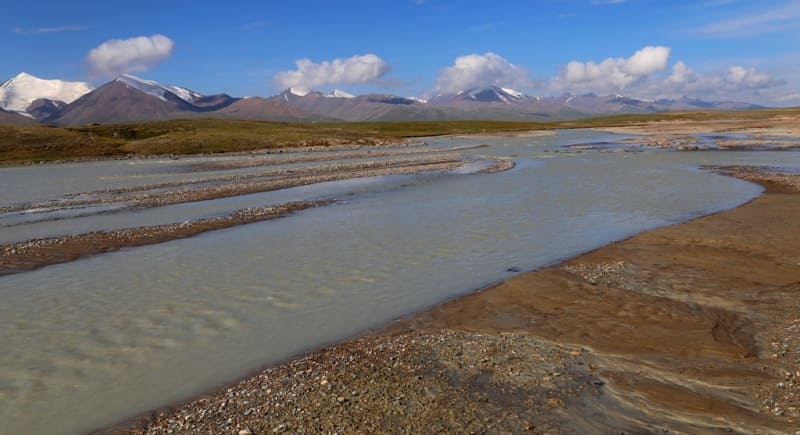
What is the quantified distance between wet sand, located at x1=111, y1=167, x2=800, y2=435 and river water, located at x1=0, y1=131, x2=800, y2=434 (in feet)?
4.70

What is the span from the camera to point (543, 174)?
50.0m

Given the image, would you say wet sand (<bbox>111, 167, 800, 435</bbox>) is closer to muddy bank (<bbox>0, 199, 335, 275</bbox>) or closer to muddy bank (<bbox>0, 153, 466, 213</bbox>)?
muddy bank (<bbox>0, 199, 335, 275</bbox>)

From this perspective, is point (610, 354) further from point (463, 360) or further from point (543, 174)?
point (543, 174)

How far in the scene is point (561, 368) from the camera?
35.0 feet

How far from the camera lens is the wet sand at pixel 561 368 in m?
8.87

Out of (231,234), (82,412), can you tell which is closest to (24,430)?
(82,412)

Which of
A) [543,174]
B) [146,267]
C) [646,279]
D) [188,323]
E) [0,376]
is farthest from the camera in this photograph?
[543,174]

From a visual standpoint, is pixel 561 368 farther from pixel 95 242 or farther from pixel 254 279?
pixel 95 242

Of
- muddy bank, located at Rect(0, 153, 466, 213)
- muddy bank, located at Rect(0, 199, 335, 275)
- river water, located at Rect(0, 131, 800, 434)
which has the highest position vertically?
muddy bank, located at Rect(0, 153, 466, 213)

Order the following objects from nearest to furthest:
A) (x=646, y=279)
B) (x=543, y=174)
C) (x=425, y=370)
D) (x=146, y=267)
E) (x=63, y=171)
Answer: (x=425, y=370) → (x=646, y=279) → (x=146, y=267) → (x=543, y=174) → (x=63, y=171)

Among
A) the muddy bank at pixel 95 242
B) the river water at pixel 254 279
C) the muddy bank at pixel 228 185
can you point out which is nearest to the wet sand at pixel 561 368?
the river water at pixel 254 279

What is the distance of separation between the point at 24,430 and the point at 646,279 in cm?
1554

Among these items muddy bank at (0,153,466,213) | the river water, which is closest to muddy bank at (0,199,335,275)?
the river water

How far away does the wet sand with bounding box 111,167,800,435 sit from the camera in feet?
29.1
